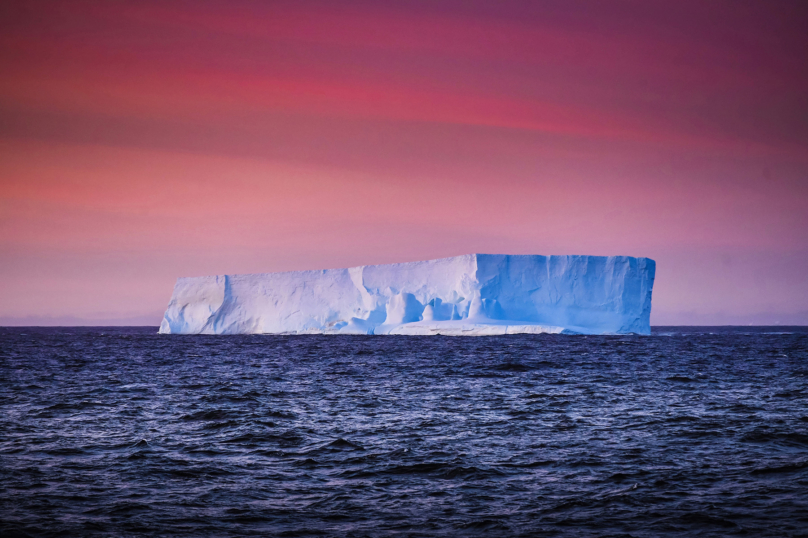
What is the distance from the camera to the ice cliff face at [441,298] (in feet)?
118

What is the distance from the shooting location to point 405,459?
7.41m

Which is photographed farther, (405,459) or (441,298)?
(441,298)

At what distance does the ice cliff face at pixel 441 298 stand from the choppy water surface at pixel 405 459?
21.3m

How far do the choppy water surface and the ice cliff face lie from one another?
840 inches

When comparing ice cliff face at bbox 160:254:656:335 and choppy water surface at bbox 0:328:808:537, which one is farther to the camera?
ice cliff face at bbox 160:254:656:335

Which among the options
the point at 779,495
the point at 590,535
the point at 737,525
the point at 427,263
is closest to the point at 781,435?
the point at 779,495

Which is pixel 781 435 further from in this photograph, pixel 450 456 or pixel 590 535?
pixel 590 535

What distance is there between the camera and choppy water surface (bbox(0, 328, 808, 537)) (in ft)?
17.7

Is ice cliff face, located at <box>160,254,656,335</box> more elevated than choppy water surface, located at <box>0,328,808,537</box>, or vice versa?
ice cliff face, located at <box>160,254,656,335</box>

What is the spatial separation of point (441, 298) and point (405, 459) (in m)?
31.3

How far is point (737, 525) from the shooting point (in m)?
5.21

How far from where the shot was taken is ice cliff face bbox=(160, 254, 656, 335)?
118ft

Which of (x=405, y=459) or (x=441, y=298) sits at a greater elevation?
(x=441, y=298)

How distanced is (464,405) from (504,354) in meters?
14.6
